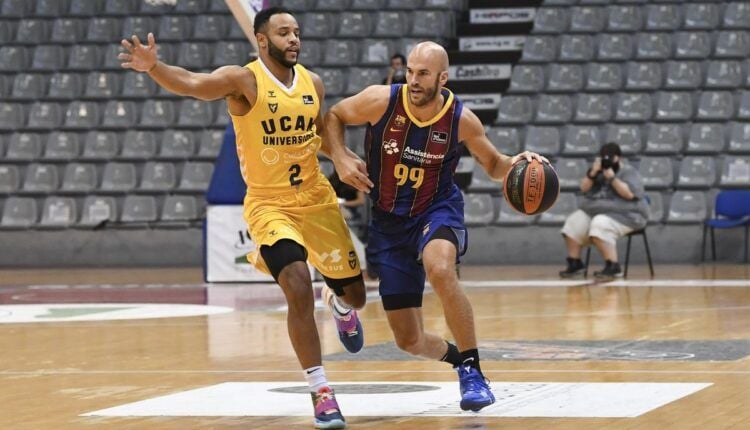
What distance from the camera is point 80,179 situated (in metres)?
17.7

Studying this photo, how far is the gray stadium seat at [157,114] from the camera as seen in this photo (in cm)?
1798

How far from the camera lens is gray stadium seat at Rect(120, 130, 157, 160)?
17.7 metres

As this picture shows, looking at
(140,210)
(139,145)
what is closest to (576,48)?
(139,145)

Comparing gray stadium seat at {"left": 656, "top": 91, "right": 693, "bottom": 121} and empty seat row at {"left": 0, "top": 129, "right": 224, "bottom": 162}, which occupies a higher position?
A: gray stadium seat at {"left": 656, "top": 91, "right": 693, "bottom": 121}

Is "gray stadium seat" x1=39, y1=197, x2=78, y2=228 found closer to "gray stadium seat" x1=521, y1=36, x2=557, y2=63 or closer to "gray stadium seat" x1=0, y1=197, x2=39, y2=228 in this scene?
"gray stadium seat" x1=0, y1=197, x2=39, y2=228

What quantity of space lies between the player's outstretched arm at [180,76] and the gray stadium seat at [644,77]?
1192 centimetres

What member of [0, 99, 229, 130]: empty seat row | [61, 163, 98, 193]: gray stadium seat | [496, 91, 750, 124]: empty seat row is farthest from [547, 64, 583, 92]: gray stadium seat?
[61, 163, 98, 193]: gray stadium seat

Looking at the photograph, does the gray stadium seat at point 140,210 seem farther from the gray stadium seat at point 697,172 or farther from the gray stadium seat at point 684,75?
the gray stadium seat at point 684,75

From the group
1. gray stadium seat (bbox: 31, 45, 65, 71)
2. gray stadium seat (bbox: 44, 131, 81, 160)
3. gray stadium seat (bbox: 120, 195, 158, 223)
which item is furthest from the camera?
gray stadium seat (bbox: 31, 45, 65, 71)

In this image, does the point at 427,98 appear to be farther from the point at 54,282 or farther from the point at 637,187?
the point at 54,282

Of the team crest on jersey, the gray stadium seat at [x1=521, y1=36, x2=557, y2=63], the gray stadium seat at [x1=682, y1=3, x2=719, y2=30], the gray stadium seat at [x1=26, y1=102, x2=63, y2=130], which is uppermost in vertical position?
the gray stadium seat at [x1=682, y1=3, x2=719, y2=30]

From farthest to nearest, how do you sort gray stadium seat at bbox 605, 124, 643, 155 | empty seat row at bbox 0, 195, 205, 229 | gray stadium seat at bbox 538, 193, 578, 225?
empty seat row at bbox 0, 195, 205, 229 → gray stadium seat at bbox 605, 124, 643, 155 → gray stadium seat at bbox 538, 193, 578, 225

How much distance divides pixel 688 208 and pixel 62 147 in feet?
26.9

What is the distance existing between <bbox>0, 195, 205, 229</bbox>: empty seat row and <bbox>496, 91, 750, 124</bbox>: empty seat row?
4.11 meters
